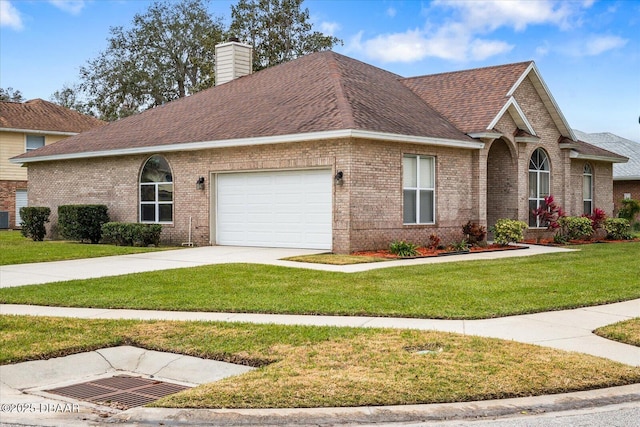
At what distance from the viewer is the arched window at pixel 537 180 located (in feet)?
85.9

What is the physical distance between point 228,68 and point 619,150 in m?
26.6

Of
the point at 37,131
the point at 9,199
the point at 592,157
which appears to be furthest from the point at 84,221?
the point at 592,157

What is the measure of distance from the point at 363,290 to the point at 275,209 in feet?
30.5

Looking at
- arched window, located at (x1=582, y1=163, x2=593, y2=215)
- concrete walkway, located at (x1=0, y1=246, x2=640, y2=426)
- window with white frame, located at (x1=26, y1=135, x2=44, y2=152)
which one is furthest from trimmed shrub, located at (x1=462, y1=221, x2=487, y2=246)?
window with white frame, located at (x1=26, y1=135, x2=44, y2=152)

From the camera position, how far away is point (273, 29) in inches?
1900

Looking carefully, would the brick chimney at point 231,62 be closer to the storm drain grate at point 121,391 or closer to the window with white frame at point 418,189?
the window with white frame at point 418,189

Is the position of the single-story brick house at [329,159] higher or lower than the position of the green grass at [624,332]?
higher

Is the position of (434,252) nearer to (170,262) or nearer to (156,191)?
(170,262)

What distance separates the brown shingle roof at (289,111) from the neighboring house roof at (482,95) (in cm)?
60

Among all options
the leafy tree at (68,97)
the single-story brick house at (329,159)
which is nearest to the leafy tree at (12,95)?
the leafy tree at (68,97)

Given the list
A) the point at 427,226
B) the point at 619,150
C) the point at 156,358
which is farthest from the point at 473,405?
the point at 619,150

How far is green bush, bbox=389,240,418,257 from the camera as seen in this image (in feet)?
62.8

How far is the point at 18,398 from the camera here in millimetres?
6715

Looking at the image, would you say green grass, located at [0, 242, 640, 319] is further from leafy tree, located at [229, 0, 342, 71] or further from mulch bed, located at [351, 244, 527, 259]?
leafy tree, located at [229, 0, 342, 71]
